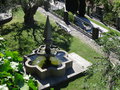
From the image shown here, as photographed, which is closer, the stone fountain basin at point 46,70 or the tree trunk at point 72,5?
the stone fountain basin at point 46,70

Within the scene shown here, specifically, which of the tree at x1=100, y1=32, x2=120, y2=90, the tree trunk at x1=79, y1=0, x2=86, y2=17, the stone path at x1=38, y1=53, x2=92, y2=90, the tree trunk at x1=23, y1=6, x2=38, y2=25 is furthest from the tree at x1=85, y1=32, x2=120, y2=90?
the tree trunk at x1=79, y1=0, x2=86, y2=17

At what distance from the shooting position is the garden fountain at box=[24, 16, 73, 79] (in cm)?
1141

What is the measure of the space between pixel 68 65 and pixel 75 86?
1817 mm

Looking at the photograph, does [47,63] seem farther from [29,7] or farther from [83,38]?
[29,7]

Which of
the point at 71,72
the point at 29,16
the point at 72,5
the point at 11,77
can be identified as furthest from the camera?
the point at 72,5

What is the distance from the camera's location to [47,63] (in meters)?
12.1

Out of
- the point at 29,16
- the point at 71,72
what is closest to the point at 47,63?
the point at 71,72

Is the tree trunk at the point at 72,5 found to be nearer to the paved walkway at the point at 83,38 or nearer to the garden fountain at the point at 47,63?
the paved walkway at the point at 83,38

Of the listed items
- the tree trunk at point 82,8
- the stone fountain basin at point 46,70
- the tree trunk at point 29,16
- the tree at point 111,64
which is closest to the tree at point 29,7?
the tree trunk at point 29,16

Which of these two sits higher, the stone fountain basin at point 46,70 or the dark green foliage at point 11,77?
the dark green foliage at point 11,77

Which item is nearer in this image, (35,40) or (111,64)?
(111,64)

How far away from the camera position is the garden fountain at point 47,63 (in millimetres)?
11406

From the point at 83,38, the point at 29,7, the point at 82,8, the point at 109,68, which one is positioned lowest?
the point at 83,38

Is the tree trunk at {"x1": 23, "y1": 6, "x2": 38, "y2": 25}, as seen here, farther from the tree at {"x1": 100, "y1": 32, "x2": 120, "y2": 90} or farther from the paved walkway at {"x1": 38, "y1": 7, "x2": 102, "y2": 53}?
A: the tree at {"x1": 100, "y1": 32, "x2": 120, "y2": 90}
